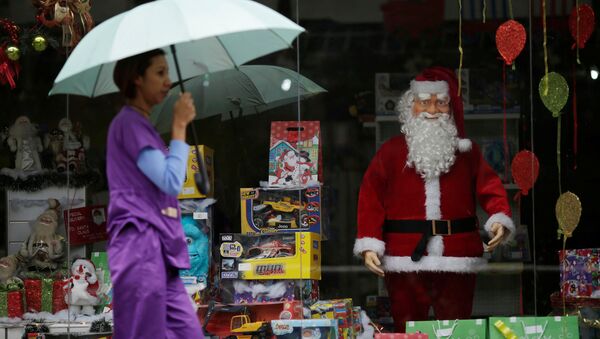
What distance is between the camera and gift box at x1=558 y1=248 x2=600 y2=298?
6547mm

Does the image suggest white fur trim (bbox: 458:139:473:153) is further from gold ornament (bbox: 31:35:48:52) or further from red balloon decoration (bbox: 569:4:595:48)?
gold ornament (bbox: 31:35:48:52)

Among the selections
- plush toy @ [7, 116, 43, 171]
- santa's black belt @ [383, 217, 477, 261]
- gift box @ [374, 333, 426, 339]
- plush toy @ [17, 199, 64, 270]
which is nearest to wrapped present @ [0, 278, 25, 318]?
plush toy @ [17, 199, 64, 270]

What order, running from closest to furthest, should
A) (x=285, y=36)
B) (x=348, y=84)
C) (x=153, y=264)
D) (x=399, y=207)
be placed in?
(x=153, y=264) < (x=285, y=36) < (x=399, y=207) < (x=348, y=84)

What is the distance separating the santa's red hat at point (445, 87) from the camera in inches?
247

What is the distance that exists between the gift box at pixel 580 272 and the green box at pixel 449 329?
0.74 metres

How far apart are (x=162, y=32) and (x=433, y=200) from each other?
2.22 meters

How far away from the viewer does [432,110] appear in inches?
245

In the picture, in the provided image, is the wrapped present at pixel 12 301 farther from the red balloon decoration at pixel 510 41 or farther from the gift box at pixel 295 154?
the red balloon decoration at pixel 510 41

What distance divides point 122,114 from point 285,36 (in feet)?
2.89

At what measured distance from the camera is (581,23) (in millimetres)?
6734

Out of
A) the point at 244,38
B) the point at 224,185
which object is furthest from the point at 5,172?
the point at 244,38

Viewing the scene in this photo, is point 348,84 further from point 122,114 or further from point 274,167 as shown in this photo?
point 122,114

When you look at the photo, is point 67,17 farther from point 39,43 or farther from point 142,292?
point 142,292

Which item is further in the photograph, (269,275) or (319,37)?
(319,37)
